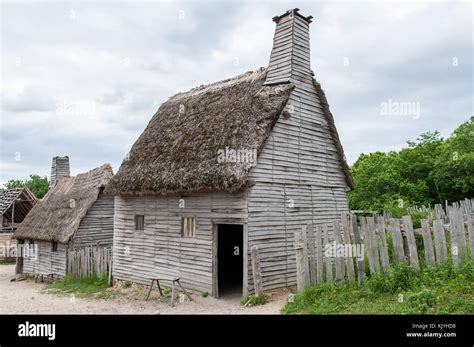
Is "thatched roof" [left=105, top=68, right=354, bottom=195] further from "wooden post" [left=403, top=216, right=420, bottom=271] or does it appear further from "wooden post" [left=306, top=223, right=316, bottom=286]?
"wooden post" [left=403, top=216, right=420, bottom=271]

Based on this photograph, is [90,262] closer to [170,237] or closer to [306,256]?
[170,237]

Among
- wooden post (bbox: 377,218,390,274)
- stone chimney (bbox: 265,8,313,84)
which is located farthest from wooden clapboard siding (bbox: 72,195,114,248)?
wooden post (bbox: 377,218,390,274)

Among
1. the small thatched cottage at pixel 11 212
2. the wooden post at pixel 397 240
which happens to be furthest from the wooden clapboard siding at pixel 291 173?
the small thatched cottage at pixel 11 212

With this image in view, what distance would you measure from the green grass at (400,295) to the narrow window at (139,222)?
761cm

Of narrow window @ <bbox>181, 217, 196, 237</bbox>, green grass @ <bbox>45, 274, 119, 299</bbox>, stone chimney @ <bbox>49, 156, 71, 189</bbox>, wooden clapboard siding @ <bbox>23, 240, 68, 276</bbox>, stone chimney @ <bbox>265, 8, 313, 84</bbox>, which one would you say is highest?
stone chimney @ <bbox>265, 8, 313, 84</bbox>

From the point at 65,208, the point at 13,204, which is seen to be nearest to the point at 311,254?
the point at 65,208

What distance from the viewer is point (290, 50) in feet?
42.0

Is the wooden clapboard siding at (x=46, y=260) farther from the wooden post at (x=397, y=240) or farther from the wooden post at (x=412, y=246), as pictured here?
the wooden post at (x=412, y=246)

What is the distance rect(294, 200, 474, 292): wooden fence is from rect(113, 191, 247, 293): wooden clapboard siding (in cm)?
252

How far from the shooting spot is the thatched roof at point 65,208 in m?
19.6

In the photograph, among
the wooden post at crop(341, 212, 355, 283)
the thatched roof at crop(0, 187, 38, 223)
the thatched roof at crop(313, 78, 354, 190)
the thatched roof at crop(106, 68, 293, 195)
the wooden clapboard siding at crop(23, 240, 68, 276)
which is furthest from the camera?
the thatched roof at crop(0, 187, 38, 223)

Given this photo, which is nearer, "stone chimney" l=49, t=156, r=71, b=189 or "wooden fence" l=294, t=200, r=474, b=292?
"wooden fence" l=294, t=200, r=474, b=292

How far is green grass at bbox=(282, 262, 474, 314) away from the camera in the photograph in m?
6.44

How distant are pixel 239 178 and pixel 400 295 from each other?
206 inches
